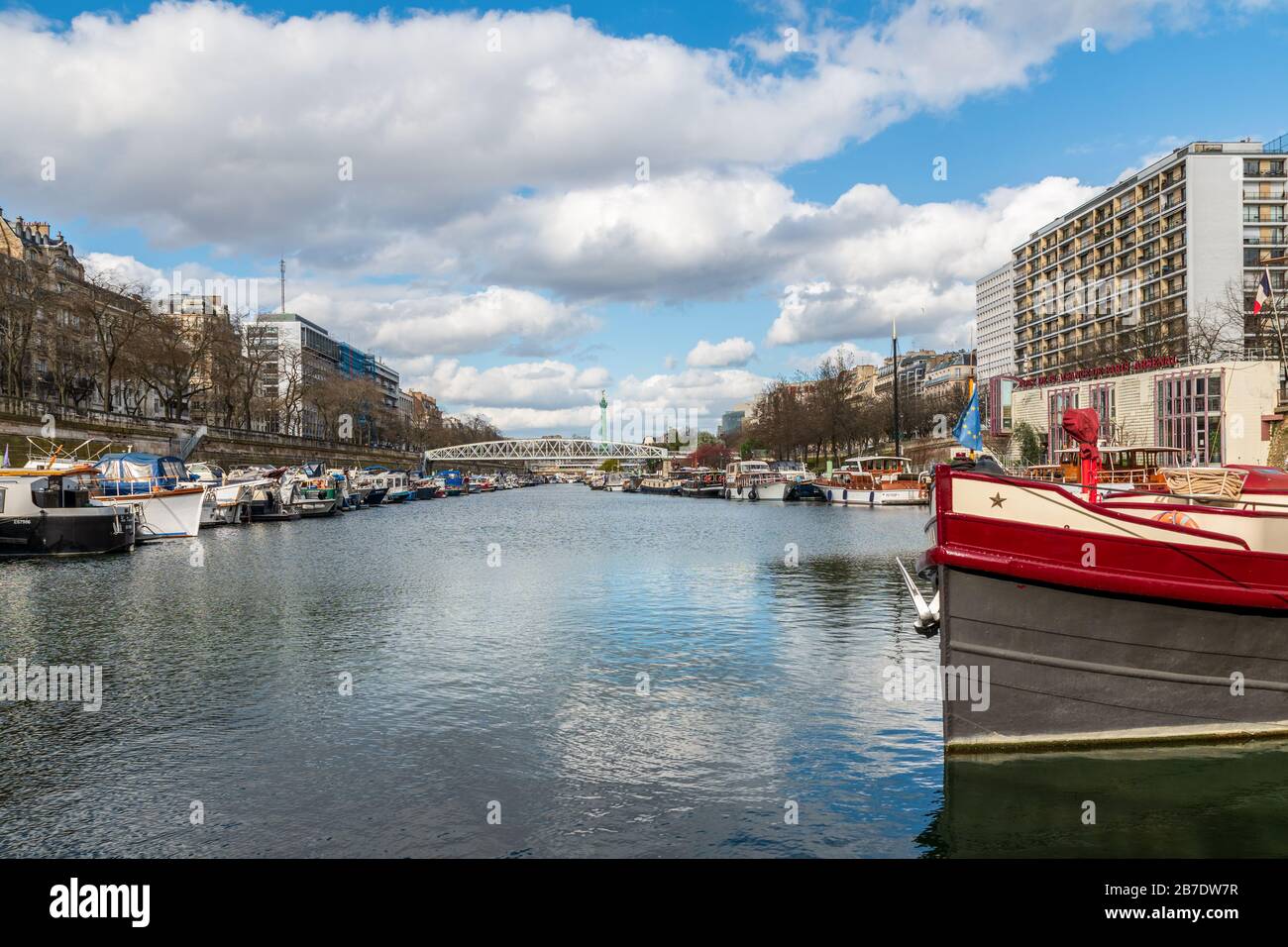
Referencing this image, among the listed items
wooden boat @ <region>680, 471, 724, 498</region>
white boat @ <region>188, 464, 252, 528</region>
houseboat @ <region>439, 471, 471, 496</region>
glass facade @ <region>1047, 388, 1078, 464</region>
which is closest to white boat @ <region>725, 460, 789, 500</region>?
wooden boat @ <region>680, 471, 724, 498</region>

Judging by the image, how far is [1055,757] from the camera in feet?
40.3

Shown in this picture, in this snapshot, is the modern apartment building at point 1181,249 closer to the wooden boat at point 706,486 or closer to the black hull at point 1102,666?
the wooden boat at point 706,486

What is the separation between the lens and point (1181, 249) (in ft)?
378

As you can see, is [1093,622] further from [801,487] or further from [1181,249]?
[1181,249]

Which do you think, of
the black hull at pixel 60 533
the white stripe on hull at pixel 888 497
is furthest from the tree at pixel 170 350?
the white stripe on hull at pixel 888 497

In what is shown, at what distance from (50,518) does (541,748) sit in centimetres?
3565

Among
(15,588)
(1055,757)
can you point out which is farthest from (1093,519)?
(15,588)

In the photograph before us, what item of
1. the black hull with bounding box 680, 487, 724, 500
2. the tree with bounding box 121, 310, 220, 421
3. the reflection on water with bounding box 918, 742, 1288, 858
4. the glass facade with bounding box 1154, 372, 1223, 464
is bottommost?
the black hull with bounding box 680, 487, 724, 500

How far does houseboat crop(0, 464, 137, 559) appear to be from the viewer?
40.1 m

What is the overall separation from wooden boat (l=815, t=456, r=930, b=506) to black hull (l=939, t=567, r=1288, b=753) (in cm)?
7005

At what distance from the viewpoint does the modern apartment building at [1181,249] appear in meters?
111

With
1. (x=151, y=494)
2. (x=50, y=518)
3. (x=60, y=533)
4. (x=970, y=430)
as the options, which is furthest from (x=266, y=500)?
(x=970, y=430)

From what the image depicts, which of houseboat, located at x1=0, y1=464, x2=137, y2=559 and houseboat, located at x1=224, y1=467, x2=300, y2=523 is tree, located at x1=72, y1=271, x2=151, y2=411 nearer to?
houseboat, located at x1=224, y1=467, x2=300, y2=523

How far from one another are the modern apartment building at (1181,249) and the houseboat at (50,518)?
96330 millimetres
